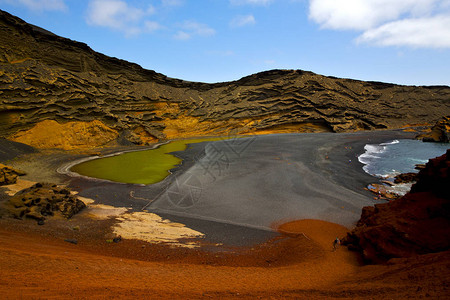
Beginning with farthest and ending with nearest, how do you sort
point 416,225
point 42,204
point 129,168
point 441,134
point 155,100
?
point 155,100 → point 441,134 → point 129,168 → point 42,204 → point 416,225

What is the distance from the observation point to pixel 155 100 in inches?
1561

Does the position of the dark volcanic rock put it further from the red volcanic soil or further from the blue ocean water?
the red volcanic soil

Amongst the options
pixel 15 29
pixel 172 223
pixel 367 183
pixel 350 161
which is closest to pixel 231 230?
pixel 172 223

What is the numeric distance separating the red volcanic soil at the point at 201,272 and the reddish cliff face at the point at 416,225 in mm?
664

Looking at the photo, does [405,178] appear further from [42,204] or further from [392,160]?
[42,204]

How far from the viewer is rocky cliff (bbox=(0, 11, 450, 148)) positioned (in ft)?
78.1

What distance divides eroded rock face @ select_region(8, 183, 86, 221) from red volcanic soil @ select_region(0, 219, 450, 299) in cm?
63

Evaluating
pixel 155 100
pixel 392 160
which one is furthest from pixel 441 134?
pixel 155 100

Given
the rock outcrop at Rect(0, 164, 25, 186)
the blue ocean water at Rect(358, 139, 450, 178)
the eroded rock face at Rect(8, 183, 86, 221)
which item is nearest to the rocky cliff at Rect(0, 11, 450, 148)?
the rock outcrop at Rect(0, 164, 25, 186)

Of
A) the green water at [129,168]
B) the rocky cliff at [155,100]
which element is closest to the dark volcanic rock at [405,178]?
the green water at [129,168]

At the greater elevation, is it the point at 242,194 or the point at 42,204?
the point at 42,204

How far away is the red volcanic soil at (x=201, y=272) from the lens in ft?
9.89

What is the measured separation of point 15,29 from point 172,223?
103 ft

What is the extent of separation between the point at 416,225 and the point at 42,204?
38.9ft
